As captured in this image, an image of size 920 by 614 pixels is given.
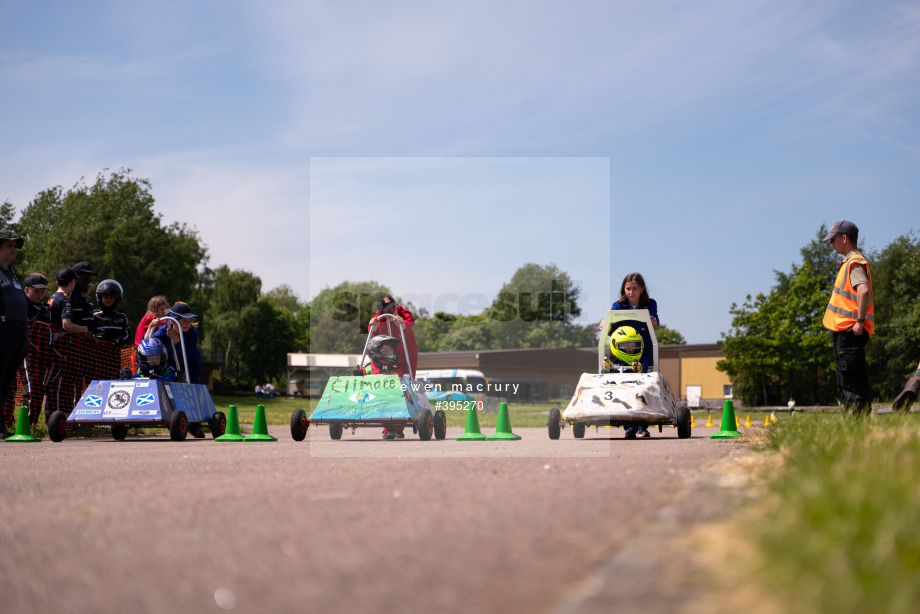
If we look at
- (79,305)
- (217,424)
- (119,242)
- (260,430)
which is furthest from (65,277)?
(119,242)

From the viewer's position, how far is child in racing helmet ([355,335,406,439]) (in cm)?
1351

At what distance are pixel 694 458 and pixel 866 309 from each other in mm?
3229

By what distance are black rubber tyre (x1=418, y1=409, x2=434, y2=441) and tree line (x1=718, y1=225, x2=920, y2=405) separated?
167 feet

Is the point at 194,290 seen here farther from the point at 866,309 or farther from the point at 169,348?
the point at 866,309

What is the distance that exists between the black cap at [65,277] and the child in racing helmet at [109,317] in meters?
0.45

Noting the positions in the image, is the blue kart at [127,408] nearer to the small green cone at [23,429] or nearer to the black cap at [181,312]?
the small green cone at [23,429]

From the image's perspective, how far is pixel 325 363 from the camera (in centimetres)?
7881

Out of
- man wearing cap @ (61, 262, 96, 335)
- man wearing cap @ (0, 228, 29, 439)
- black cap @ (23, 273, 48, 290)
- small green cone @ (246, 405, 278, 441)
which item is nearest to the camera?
man wearing cap @ (0, 228, 29, 439)

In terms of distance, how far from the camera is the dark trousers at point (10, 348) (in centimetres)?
1039

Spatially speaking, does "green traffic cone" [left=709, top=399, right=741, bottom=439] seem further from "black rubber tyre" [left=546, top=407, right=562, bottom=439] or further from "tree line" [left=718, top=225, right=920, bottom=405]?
"tree line" [left=718, top=225, right=920, bottom=405]

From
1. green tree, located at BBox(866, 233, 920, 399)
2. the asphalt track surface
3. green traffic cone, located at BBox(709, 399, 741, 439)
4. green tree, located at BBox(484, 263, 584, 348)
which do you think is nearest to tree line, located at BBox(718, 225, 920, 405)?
green tree, located at BBox(866, 233, 920, 399)

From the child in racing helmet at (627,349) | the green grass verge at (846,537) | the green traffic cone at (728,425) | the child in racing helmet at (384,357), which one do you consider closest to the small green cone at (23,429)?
the child in racing helmet at (384,357)

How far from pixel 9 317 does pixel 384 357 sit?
5.29 meters

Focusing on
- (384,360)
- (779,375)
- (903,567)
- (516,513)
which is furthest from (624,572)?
(779,375)
